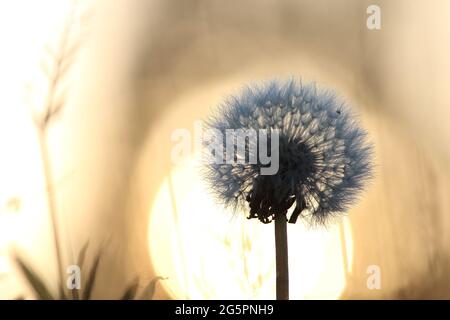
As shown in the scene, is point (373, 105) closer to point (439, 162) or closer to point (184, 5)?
point (439, 162)

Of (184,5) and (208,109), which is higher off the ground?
(184,5)

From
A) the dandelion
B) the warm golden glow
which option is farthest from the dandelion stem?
the warm golden glow

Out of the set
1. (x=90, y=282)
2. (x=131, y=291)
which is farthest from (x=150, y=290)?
(x=90, y=282)

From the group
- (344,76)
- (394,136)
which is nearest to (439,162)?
(394,136)

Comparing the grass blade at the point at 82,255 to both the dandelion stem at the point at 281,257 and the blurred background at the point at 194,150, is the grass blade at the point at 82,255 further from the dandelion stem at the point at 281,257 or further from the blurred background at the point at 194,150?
the dandelion stem at the point at 281,257

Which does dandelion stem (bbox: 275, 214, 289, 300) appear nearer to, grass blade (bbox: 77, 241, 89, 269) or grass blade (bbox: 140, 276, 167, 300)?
grass blade (bbox: 140, 276, 167, 300)

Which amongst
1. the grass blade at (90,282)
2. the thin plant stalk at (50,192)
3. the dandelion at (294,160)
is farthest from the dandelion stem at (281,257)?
the thin plant stalk at (50,192)

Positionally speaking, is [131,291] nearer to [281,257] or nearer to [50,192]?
[50,192]
